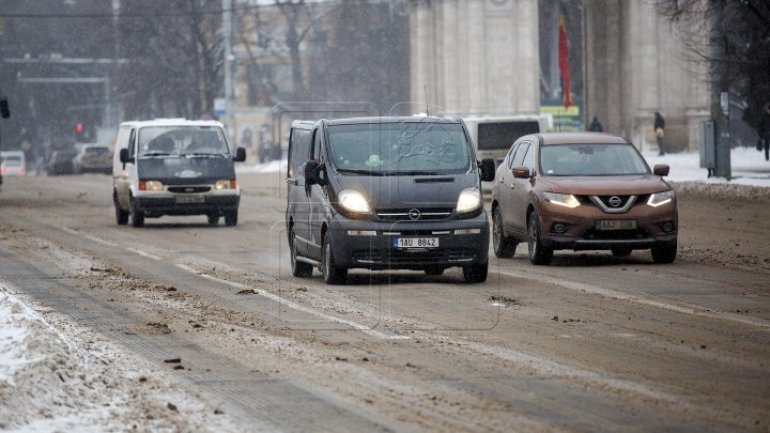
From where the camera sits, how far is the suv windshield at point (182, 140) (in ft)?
104

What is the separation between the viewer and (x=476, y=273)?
1739 cm

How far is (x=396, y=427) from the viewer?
849cm

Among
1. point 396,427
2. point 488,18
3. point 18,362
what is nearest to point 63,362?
point 18,362

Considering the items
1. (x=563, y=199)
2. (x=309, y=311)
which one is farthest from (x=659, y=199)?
(x=309, y=311)

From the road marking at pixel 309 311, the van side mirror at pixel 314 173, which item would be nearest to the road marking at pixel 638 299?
the van side mirror at pixel 314 173

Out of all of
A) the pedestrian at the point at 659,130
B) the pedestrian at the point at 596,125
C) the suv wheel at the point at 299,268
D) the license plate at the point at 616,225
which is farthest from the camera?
the pedestrian at the point at 596,125

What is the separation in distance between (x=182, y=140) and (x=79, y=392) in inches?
886

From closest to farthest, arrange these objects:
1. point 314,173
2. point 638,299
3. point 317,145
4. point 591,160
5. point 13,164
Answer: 1. point 638,299
2. point 314,173
3. point 317,145
4. point 591,160
5. point 13,164

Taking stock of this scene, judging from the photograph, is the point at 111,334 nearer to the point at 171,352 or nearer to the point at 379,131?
the point at 171,352

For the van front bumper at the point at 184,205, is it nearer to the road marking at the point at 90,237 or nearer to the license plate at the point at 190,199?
the license plate at the point at 190,199

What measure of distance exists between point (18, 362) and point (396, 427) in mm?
2475

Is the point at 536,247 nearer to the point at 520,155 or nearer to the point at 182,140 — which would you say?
the point at 520,155

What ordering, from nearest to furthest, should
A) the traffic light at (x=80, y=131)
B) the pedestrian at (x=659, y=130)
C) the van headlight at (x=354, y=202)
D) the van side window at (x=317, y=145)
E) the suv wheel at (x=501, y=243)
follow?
→ 1. the van headlight at (x=354, y=202)
2. the van side window at (x=317, y=145)
3. the suv wheel at (x=501, y=243)
4. the pedestrian at (x=659, y=130)
5. the traffic light at (x=80, y=131)

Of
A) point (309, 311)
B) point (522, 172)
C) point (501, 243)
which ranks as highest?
point (522, 172)
